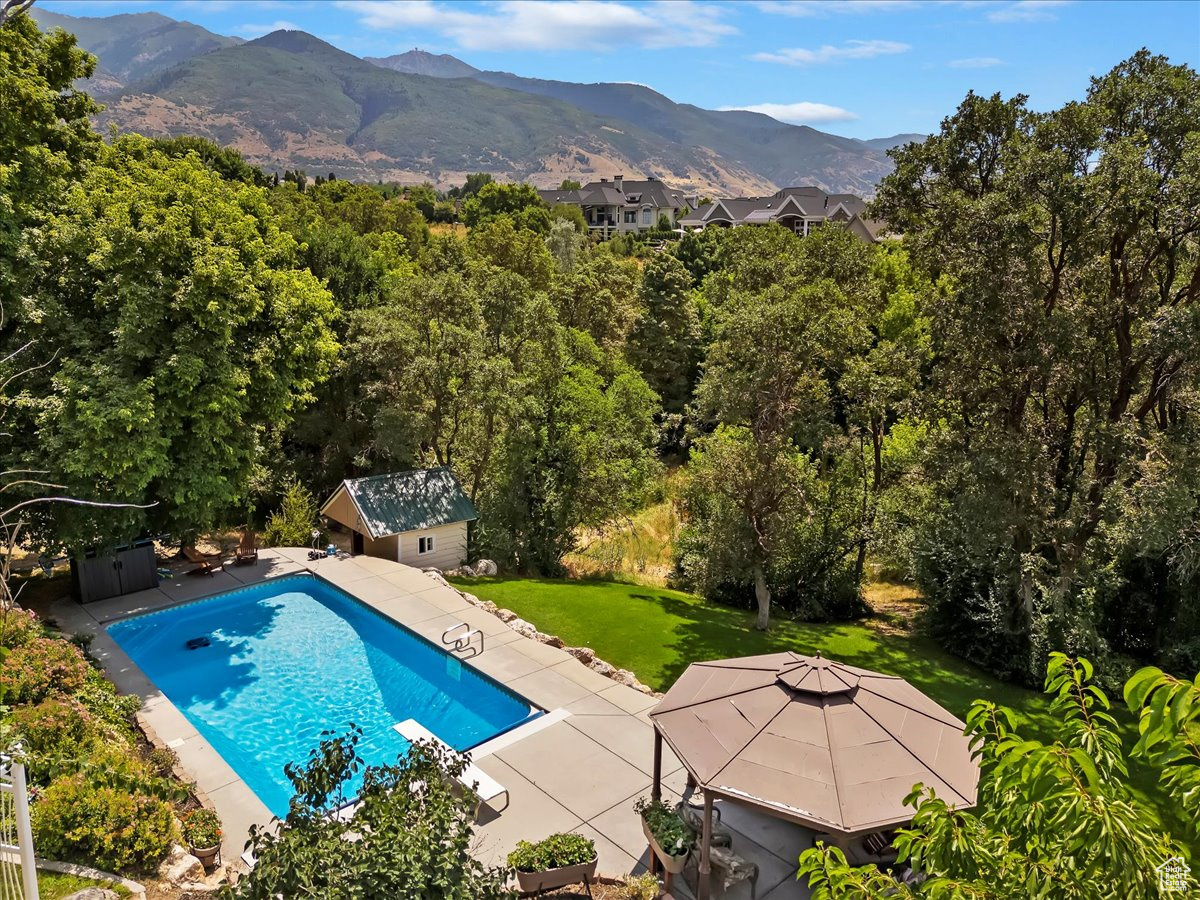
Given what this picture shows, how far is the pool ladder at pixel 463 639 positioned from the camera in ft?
52.7

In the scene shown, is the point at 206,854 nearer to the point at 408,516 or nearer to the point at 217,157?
the point at 408,516

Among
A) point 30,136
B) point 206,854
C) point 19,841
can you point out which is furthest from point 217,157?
point 19,841

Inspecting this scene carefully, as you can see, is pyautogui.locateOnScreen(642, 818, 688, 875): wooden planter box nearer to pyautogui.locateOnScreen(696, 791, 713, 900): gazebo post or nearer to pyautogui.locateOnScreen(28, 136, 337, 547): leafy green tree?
pyautogui.locateOnScreen(696, 791, 713, 900): gazebo post

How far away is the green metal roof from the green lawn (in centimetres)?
243

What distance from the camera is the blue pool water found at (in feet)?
46.0

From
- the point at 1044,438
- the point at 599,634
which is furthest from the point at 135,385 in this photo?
the point at 1044,438

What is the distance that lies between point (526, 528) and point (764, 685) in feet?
46.3

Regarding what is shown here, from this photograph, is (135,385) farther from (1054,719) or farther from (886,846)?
(1054,719)

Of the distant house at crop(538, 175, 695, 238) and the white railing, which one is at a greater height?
the distant house at crop(538, 175, 695, 238)

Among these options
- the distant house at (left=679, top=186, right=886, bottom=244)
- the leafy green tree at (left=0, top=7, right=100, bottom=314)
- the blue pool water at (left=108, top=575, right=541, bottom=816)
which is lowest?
the blue pool water at (left=108, top=575, right=541, bottom=816)

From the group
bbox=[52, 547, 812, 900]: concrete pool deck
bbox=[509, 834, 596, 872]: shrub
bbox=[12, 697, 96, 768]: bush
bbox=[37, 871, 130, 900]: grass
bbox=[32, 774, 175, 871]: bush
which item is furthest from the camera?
bbox=[52, 547, 812, 900]: concrete pool deck

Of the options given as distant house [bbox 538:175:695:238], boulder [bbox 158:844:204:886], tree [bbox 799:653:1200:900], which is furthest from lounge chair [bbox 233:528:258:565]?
distant house [bbox 538:175:695:238]

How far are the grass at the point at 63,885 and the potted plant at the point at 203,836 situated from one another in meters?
0.95

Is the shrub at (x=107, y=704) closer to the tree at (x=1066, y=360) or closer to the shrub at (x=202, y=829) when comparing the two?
the shrub at (x=202, y=829)
